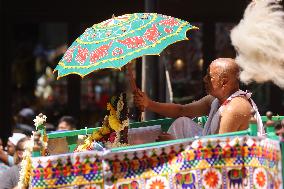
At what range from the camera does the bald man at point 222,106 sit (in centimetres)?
524

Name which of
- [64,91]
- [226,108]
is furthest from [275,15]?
[64,91]

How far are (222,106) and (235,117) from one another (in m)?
0.25

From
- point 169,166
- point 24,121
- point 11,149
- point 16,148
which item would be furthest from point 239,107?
point 24,121

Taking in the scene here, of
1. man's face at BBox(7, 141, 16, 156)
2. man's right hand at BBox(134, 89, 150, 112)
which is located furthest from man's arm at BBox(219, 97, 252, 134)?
man's face at BBox(7, 141, 16, 156)

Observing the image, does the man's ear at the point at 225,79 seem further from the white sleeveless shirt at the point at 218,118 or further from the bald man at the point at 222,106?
the white sleeveless shirt at the point at 218,118

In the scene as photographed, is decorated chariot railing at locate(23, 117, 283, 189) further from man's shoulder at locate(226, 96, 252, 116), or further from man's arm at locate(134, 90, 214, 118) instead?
man's arm at locate(134, 90, 214, 118)

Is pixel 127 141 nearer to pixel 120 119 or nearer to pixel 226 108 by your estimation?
pixel 120 119

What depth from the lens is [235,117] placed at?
5.22 meters

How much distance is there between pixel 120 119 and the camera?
5.89m

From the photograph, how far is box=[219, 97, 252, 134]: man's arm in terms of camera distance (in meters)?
5.21

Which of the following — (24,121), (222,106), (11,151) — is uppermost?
(24,121)

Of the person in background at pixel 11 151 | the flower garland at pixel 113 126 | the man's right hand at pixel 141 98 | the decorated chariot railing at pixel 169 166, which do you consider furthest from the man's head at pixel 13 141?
the decorated chariot railing at pixel 169 166

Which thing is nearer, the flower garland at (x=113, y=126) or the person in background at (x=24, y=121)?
the flower garland at (x=113, y=126)

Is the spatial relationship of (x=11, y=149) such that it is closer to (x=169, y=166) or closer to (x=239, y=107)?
(x=239, y=107)
